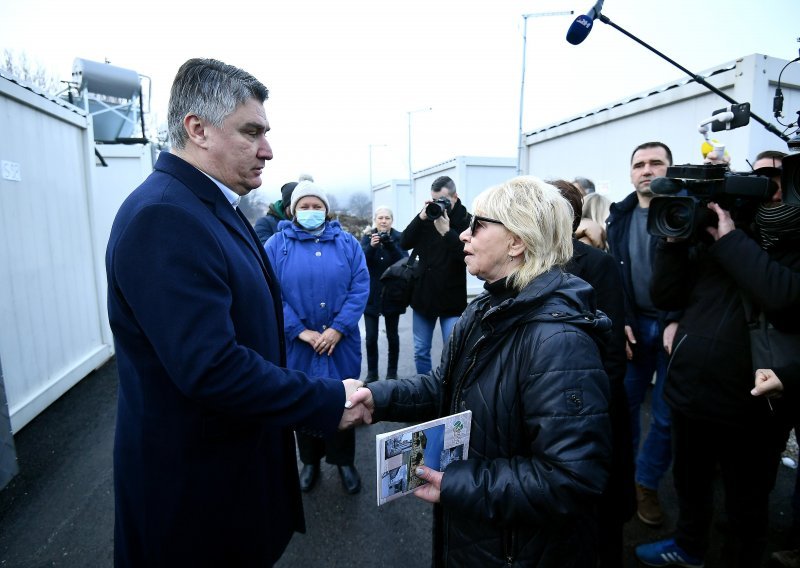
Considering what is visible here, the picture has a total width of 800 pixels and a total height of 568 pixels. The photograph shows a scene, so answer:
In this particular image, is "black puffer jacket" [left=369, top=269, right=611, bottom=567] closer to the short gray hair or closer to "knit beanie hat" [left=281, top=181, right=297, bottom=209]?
the short gray hair

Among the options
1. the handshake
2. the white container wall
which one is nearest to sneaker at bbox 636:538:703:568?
the handshake

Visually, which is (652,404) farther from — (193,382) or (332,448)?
(193,382)

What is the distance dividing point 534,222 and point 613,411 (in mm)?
876

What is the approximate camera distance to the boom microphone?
348 cm

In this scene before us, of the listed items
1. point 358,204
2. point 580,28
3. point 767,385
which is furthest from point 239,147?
point 358,204

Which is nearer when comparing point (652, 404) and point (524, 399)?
point (524, 399)

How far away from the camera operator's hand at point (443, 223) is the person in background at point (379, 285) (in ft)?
3.32

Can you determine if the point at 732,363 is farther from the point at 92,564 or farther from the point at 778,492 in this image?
the point at 92,564

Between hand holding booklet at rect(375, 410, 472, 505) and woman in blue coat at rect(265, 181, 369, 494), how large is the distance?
1.77 metres

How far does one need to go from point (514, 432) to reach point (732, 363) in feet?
4.13

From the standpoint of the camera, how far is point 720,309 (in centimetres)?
207

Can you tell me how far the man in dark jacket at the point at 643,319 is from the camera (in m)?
2.91

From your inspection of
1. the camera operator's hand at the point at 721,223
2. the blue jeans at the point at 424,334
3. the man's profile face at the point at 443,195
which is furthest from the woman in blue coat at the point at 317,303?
the camera operator's hand at the point at 721,223

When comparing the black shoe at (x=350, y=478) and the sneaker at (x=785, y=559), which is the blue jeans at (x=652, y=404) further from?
the black shoe at (x=350, y=478)
